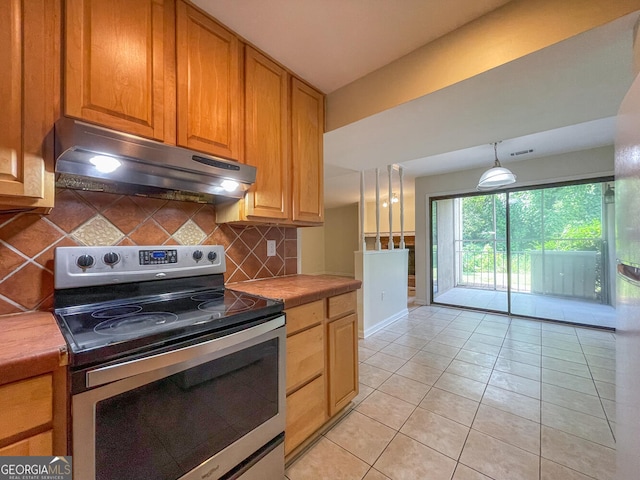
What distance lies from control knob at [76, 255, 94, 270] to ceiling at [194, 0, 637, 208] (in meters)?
1.31

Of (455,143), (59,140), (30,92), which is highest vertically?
(455,143)

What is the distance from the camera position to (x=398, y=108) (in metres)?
1.64

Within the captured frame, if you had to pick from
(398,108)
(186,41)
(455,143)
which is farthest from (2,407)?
(455,143)

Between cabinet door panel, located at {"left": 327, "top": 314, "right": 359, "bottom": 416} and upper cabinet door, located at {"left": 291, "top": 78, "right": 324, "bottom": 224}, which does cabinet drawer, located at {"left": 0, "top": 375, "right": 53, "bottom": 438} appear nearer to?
cabinet door panel, located at {"left": 327, "top": 314, "right": 359, "bottom": 416}

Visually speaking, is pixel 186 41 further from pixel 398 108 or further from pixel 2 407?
pixel 2 407

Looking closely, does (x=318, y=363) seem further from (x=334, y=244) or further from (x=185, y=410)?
(x=334, y=244)

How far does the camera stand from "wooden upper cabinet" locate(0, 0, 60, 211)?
824 millimetres

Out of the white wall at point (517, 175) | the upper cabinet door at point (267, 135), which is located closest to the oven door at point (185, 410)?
the upper cabinet door at point (267, 135)

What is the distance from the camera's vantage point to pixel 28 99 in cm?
86

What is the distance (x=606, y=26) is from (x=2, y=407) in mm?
2367

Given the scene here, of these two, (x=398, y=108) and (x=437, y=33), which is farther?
(x=398, y=108)

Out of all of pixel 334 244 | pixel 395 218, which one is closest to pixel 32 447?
pixel 395 218

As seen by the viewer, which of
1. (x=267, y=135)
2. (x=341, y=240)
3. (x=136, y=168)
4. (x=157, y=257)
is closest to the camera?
(x=136, y=168)

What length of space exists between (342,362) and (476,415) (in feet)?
3.33
